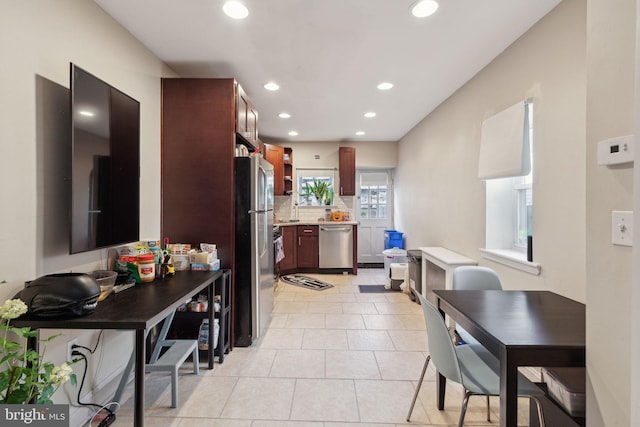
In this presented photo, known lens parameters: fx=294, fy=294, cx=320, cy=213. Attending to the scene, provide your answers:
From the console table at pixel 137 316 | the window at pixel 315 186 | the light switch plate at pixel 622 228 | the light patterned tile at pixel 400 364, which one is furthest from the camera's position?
the window at pixel 315 186

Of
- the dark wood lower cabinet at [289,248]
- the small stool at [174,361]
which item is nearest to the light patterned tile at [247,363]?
the small stool at [174,361]

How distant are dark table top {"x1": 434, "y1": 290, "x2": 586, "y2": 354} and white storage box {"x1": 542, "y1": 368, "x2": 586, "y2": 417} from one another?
0.25 m

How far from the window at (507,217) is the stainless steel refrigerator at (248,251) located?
84.1 inches

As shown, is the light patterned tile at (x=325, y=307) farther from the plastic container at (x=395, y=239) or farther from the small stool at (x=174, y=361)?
the plastic container at (x=395, y=239)

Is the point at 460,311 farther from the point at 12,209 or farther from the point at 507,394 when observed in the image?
the point at 12,209

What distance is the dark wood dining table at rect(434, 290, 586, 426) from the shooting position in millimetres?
1175

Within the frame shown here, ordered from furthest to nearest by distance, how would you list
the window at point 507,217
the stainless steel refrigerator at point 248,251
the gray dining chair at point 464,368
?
the stainless steel refrigerator at point 248,251 → the window at point 507,217 → the gray dining chair at point 464,368

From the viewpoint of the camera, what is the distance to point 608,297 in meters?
1.05

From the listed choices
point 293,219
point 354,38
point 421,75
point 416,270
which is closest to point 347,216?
point 293,219

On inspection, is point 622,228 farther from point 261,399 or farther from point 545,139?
point 261,399

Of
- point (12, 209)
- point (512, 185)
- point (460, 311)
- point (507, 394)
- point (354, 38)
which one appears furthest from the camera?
point (512, 185)

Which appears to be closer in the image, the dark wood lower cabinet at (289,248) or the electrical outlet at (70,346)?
the electrical outlet at (70,346)

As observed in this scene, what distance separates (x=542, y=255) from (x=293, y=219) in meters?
4.52

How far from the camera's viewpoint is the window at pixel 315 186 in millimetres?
6066
